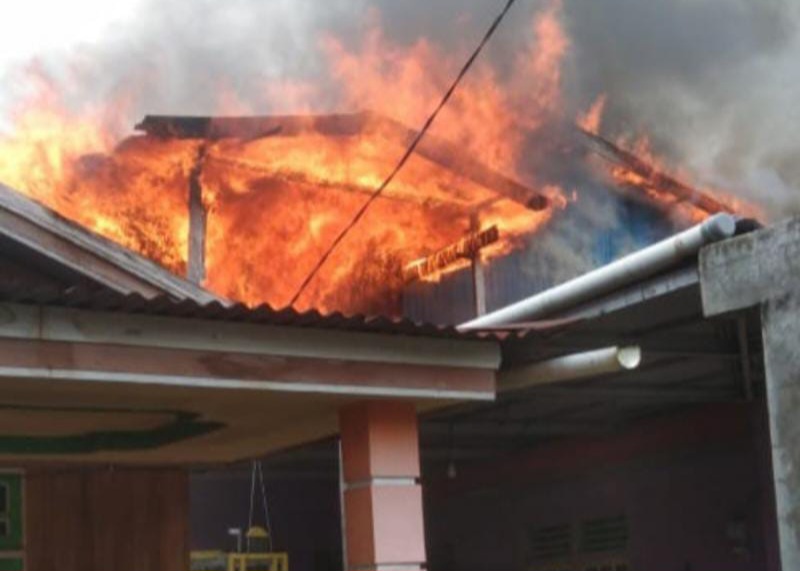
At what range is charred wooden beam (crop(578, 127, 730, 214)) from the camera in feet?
49.5

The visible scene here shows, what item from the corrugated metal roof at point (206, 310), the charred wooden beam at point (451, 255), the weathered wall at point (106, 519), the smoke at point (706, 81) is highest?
the smoke at point (706, 81)

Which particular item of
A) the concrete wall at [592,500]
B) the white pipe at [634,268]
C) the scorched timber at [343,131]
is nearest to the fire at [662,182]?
the scorched timber at [343,131]

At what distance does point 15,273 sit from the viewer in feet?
25.8

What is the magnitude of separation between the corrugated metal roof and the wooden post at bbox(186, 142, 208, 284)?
17.5 feet

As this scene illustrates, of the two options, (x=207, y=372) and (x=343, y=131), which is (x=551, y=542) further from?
(x=207, y=372)

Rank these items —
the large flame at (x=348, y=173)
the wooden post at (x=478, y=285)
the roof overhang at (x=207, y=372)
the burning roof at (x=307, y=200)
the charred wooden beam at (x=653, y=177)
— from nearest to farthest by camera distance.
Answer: the roof overhang at (x=207, y=372)
the burning roof at (x=307, y=200)
the large flame at (x=348, y=173)
the wooden post at (x=478, y=285)
the charred wooden beam at (x=653, y=177)

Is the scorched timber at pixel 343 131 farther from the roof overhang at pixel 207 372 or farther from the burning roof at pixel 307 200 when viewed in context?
the roof overhang at pixel 207 372

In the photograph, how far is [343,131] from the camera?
13414mm

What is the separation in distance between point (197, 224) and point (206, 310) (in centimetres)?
636

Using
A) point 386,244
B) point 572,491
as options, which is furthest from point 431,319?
point 572,491

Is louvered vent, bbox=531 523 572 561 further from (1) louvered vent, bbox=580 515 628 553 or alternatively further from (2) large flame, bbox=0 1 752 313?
(2) large flame, bbox=0 1 752 313

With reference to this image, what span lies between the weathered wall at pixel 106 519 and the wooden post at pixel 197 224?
2669 mm

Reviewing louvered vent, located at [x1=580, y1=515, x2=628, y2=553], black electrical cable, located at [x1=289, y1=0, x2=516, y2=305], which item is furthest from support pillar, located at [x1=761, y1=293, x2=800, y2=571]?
black electrical cable, located at [x1=289, y1=0, x2=516, y2=305]

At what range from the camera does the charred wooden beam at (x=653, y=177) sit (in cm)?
1509
